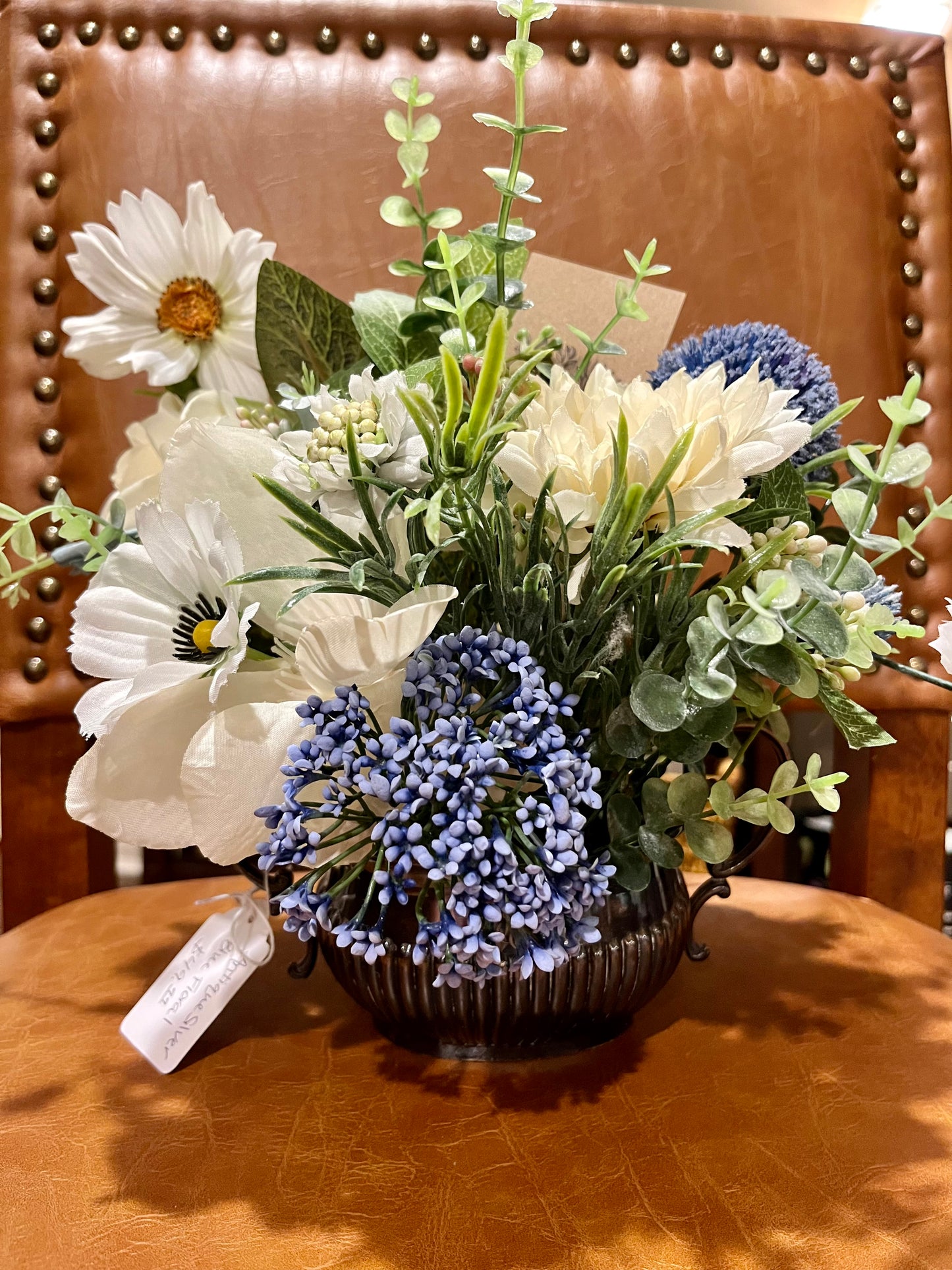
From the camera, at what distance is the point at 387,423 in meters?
0.37

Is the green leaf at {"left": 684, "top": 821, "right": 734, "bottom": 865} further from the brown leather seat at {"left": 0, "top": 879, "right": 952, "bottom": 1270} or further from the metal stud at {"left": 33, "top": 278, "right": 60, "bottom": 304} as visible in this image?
the metal stud at {"left": 33, "top": 278, "right": 60, "bottom": 304}

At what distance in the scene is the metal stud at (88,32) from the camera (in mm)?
715

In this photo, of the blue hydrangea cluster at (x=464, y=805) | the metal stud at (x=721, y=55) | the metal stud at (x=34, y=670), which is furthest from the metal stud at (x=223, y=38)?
the blue hydrangea cluster at (x=464, y=805)

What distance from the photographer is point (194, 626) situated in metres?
0.43

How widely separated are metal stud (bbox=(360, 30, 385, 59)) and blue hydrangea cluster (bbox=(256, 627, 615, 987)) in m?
0.55

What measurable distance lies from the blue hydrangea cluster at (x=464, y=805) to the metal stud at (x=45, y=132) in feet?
1.84

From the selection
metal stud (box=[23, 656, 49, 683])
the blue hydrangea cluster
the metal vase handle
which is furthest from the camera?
metal stud (box=[23, 656, 49, 683])

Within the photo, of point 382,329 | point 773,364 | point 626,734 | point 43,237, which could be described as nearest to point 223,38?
point 43,237

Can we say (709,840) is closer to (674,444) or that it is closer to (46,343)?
(674,444)

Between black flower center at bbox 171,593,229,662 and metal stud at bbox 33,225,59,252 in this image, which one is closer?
black flower center at bbox 171,593,229,662

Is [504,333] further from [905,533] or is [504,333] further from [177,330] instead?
[177,330]

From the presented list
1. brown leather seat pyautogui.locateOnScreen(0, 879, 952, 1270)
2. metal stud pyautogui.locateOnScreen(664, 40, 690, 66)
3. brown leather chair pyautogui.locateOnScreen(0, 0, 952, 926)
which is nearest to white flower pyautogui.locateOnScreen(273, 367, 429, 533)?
brown leather seat pyautogui.locateOnScreen(0, 879, 952, 1270)

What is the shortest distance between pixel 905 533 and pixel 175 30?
628mm

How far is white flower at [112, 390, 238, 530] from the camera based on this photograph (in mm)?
529
